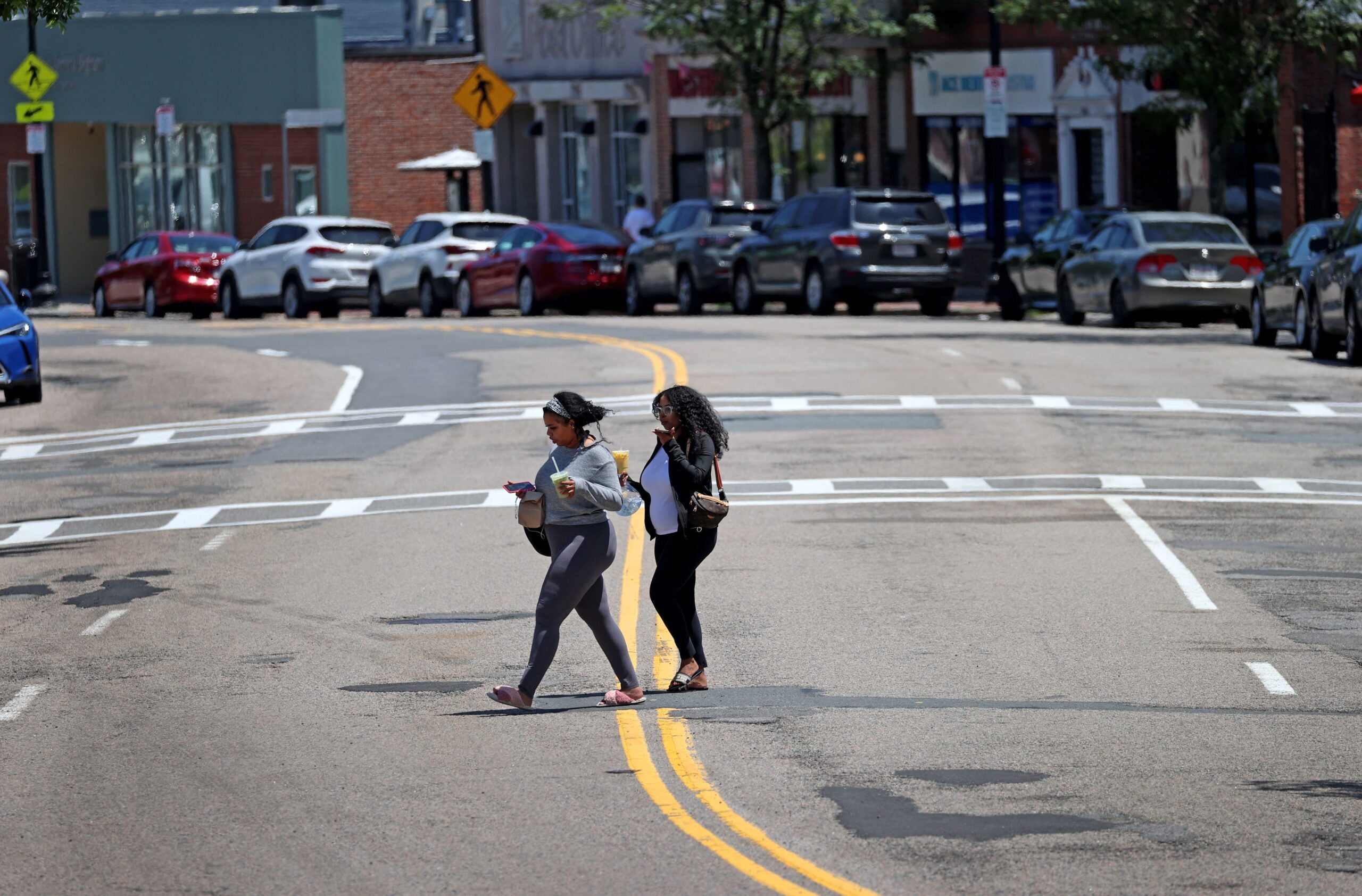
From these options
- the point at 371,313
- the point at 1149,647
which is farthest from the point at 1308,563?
the point at 371,313

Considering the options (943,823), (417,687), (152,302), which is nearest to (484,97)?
(152,302)

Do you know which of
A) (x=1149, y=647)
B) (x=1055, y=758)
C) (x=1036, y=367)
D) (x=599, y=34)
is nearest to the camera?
(x=1055, y=758)

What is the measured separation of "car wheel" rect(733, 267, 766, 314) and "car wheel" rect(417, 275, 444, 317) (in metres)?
5.50

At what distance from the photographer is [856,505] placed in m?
16.5

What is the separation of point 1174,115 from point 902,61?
10048mm

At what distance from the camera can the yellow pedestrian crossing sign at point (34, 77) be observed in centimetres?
4728

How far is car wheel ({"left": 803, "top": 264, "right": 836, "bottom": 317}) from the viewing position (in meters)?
35.2

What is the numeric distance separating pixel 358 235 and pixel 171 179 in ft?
57.2

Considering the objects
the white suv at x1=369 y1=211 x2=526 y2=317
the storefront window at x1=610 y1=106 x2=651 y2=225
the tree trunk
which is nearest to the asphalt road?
the white suv at x1=369 y1=211 x2=526 y2=317

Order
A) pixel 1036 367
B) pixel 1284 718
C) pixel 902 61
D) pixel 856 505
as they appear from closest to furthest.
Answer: pixel 1284 718 < pixel 856 505 < pixel 1036 367 < pixel 902 61

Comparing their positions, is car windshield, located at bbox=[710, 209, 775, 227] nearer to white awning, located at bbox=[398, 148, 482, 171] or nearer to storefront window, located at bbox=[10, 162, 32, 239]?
white awning, located at bbox=[398, 148, 482, 171]

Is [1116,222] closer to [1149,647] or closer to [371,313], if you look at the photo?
[371,313]

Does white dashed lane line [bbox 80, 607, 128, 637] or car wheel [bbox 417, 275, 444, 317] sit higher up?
car wheel [bbox 417, 275, 444, 317]

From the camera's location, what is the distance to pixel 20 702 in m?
10.8
